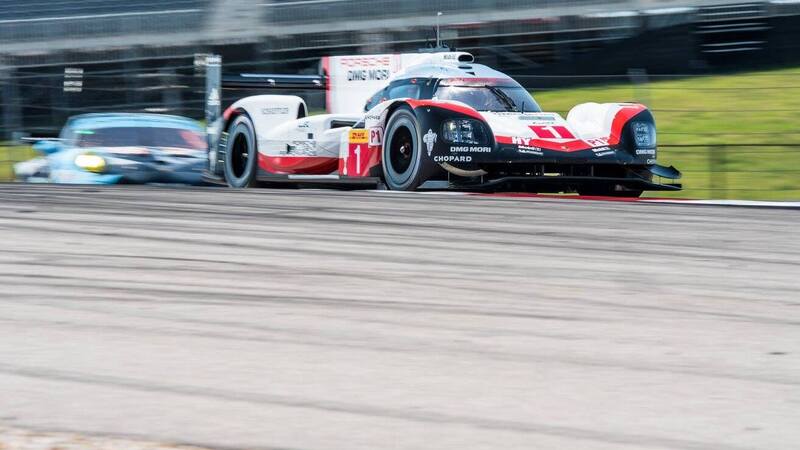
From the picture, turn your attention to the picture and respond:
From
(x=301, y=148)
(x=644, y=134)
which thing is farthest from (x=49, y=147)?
(x=644, y=134)

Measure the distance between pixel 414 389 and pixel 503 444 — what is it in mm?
590

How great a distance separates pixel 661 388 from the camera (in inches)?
141

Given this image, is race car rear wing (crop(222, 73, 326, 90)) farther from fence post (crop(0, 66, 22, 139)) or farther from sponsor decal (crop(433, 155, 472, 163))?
fence post (crop(0, 66, 22, 139))

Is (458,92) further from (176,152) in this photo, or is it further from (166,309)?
(166,309)

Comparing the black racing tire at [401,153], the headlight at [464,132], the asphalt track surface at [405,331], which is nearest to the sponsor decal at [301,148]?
the black racing tire at [401,153]

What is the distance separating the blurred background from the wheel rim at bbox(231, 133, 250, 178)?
3339mm

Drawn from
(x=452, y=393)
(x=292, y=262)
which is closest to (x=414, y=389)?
(x=452, y=393)

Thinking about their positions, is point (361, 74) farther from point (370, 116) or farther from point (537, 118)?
point (537, 118)

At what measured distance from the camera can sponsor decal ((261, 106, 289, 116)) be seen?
37.0 ft

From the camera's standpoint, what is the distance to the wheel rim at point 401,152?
985 centimetres

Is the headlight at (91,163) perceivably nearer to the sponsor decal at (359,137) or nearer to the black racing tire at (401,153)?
the sponsor decal at (359,137)

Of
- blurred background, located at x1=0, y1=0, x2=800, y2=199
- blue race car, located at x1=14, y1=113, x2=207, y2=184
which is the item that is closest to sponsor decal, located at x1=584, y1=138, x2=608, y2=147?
blurred background, located at x1=0, y1=0, x2=800, y2=199

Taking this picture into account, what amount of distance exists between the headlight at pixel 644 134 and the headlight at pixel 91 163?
211 inches

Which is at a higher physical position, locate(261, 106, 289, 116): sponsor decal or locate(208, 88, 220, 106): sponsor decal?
locate(208, 88, 220, 106): sponsor decal
